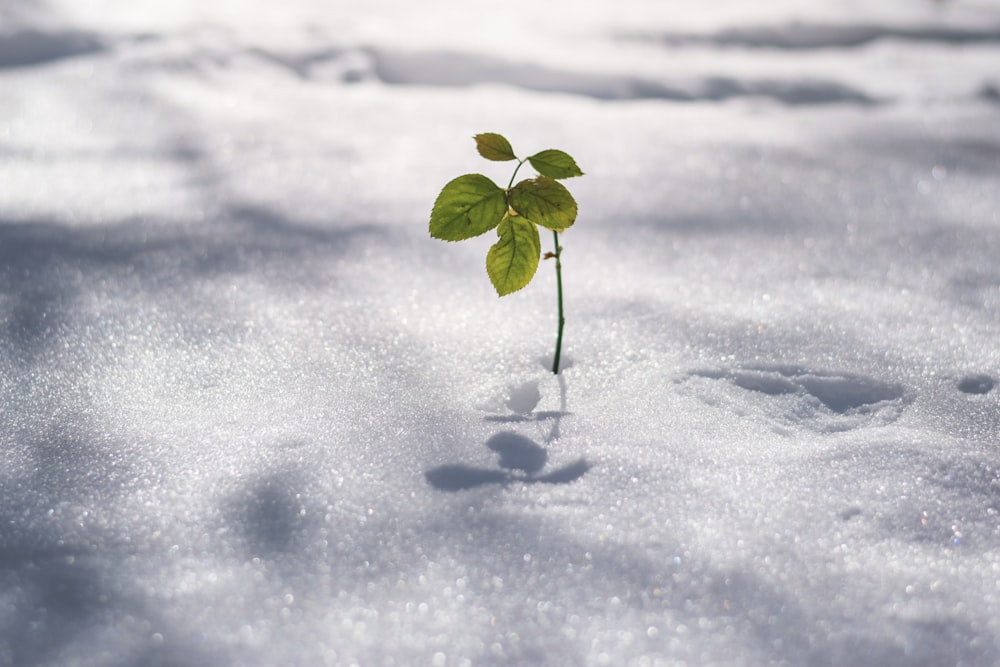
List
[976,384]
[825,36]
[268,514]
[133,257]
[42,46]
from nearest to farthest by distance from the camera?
1. [268,514]
2. [976,384]
3. [133,257]
4. [42,46]
5. [825,36]

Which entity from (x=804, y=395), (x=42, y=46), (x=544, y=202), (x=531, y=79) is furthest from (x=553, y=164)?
(x=42, y=46)

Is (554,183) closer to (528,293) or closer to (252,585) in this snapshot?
(528,293)

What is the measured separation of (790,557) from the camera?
904 millimetres

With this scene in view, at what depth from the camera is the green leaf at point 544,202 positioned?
104 cm

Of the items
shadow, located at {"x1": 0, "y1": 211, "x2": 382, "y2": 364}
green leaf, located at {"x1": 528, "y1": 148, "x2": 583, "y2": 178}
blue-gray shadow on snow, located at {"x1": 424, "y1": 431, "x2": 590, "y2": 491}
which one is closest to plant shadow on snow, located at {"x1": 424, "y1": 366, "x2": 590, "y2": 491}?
blue-gray shadow on snow, located at {"x1": 424, "y1": 431, "x2": 590, "y2": 491}

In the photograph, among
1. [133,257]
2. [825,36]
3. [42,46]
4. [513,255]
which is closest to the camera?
[513,255]

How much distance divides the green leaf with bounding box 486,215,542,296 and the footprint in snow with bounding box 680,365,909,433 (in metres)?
0.28

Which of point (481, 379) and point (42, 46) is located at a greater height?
point (42, 46)

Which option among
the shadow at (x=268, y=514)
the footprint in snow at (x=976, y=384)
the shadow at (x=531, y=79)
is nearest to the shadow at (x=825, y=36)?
the shadow at (x=531, y=79)

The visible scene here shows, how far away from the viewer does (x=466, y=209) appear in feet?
3.40

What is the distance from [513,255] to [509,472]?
0.85 feet

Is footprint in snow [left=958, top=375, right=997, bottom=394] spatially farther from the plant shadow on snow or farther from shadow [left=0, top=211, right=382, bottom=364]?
shadow [left=0, top=211, right=382, bottom=364]

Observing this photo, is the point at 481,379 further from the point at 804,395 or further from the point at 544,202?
the point at 804,395

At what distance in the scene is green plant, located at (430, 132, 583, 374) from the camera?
3.39 feet
